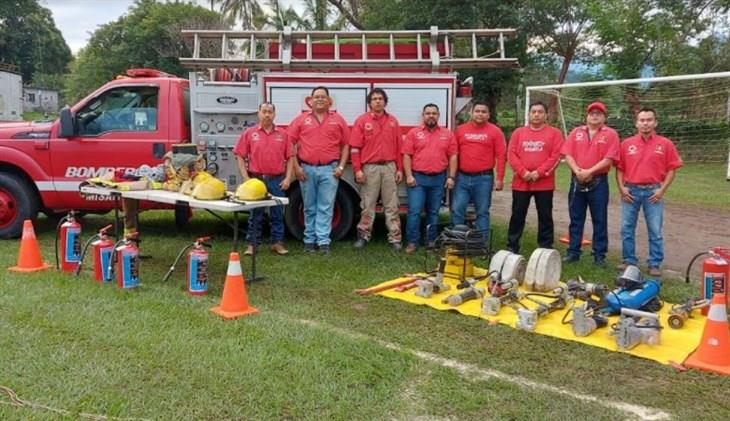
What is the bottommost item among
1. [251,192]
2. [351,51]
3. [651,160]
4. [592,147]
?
[251,192]

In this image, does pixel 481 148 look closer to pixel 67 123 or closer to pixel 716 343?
pixel 716 343

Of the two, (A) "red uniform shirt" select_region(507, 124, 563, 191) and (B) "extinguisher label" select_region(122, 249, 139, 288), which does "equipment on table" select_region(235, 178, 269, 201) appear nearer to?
(B) "extinguisher label" select_region(122, 249, 139, 288)

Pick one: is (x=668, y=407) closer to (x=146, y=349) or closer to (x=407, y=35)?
(x=146, y=349)

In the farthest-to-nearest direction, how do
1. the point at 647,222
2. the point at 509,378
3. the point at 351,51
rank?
the point at 351,51
the point at 647,222
the point at 509,378

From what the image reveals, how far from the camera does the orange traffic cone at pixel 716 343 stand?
4094 millimetres

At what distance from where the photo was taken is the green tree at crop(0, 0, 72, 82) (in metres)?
75.4

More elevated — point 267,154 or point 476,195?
point 267,154

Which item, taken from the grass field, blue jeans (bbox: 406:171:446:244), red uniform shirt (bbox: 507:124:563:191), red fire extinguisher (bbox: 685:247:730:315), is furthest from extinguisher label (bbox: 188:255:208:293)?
red fire extinguisher (bbox: 685:247:730:315)

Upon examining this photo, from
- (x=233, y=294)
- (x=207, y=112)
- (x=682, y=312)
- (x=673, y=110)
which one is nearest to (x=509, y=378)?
(x=682, y=312)

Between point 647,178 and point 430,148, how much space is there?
230 cm

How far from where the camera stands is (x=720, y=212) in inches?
462

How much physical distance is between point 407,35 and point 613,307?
449 centimetres

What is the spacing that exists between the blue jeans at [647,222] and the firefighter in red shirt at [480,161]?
1.38m

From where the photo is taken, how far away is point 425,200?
7559 millimetres
